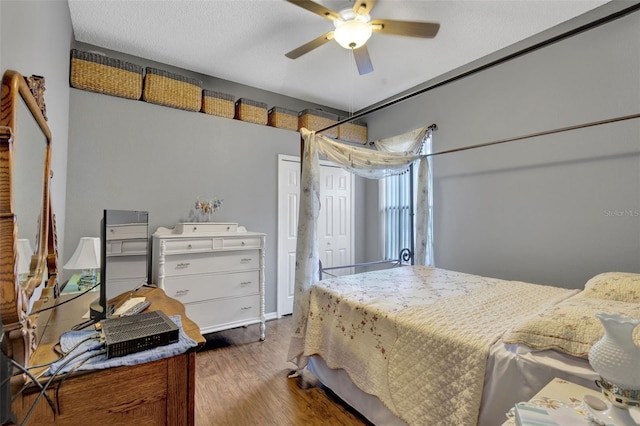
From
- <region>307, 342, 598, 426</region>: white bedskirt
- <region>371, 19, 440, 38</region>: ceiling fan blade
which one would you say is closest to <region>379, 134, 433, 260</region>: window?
<region>371, 19, 440, 38</region>: ceiling fan blade

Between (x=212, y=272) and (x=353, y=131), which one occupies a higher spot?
(x=353, y=131)

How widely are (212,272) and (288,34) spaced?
232 centimetres

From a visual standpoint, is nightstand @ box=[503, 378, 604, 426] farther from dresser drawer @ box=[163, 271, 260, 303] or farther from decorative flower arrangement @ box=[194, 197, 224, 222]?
decorative flower arrangement @ box=[194, 197, 224, 222]

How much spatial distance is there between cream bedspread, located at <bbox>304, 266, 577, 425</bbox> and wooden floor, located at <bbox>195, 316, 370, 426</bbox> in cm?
29

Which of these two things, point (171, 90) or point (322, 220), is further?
point (322, 220)

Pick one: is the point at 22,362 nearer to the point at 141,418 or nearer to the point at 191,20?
the point at 141,418

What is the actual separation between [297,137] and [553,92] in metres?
2.66

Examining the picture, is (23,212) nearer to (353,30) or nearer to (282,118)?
(353,30)

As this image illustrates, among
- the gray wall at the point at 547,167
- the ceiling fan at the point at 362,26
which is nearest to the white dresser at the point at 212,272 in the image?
the ceiling fan at the point at 362,26

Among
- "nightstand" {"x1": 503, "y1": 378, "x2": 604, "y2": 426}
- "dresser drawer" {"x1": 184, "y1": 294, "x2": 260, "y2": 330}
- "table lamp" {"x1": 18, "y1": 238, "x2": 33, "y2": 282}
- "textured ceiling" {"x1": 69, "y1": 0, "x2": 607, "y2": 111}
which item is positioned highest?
"textured ceiling" {"x1": 69, "y1": 0, "x2": 607, "y2": 111}

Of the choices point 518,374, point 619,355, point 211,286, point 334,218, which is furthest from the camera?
point 334,218

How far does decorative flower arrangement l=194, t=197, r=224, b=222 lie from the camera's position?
3.04 meters

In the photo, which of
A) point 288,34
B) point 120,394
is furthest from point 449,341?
point 288,34

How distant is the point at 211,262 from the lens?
9.12 feet
